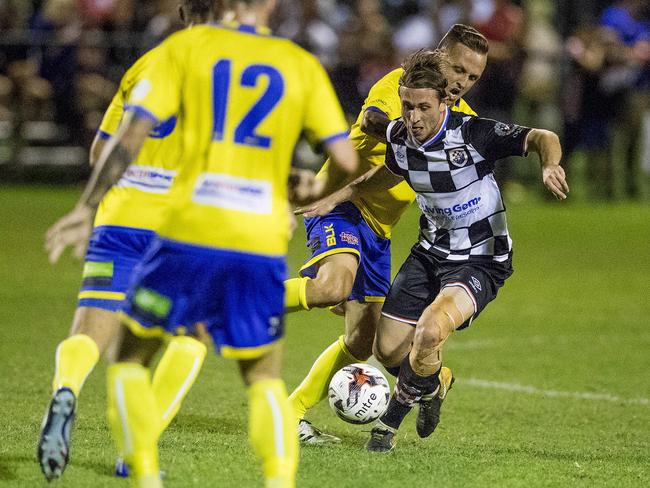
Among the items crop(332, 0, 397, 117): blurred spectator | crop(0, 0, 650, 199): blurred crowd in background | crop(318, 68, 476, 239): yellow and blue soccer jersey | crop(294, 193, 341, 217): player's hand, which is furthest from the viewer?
crop(0, 0, 650, 199): blurred crowd in background

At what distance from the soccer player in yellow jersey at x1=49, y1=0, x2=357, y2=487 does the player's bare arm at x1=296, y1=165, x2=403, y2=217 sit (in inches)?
88.3

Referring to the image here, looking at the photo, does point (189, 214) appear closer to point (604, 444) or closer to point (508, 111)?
point (604, 444)

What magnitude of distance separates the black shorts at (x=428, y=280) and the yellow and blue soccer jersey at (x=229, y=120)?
2.30m

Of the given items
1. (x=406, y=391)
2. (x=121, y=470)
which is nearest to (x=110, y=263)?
(x=121, y=470)

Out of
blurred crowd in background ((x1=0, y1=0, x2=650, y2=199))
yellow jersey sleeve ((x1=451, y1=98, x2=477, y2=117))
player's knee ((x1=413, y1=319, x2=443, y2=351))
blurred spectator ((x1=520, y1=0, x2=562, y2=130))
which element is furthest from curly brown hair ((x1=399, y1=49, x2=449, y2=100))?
blurred spectator ((x1=520, y1=0, x2=562, y2=130))

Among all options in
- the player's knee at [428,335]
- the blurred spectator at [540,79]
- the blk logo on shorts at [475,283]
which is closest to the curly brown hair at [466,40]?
the blk logo on shorts at [475,283]

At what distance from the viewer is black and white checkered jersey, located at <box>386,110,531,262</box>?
6.82m

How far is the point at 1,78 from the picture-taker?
19.5 m

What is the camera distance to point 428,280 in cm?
725

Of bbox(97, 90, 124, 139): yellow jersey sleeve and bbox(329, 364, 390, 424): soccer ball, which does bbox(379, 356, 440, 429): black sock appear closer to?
bbox(329, 364, 390, 424): soccer ball

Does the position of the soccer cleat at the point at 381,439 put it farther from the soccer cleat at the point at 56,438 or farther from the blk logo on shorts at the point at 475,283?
the soccer cleat at the point at 56,438

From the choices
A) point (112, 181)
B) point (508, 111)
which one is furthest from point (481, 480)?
point (508, 111)

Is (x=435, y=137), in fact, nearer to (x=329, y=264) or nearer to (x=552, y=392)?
(x=329, y=264)

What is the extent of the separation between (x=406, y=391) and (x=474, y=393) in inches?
80.3
